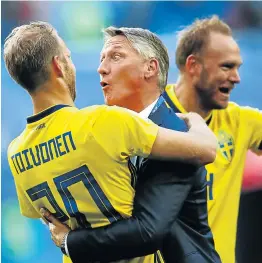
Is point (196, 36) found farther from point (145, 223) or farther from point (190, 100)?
point (145, 223)

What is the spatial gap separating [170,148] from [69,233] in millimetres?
390

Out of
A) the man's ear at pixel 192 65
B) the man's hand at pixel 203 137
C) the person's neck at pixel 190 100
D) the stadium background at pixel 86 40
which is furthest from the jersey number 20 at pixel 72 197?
the stadium background at pixel 86 40

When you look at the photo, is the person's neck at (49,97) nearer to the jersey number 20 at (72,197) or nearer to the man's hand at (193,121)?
the jersey number 20 at (72,197)

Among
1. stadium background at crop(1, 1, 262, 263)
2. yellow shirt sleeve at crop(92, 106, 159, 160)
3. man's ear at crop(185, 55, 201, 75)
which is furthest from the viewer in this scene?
stadium background at crop(1, 1, 262, 263)

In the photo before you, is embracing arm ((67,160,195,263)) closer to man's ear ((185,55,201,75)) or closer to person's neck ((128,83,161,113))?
person's neck ((128,83,161,113))

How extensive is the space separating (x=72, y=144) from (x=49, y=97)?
7.5 inches

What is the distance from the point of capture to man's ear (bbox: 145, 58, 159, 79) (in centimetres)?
206

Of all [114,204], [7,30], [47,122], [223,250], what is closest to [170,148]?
[114,204]

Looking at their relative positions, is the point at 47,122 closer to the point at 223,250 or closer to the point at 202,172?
the point at 202,172

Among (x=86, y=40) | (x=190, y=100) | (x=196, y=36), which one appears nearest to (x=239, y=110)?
(x=190, y=100)

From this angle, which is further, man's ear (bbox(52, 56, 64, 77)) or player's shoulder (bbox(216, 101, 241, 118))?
player's shoulder (bbox(216, 101, 241, 118))

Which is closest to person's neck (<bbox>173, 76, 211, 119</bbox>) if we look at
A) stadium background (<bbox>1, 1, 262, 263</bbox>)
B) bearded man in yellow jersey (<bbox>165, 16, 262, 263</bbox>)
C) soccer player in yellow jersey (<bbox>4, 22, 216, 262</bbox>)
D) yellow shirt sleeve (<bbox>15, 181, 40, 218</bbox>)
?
bearded man in yellow jersey (<bbox>165, 16, 262, 263</bbox>)

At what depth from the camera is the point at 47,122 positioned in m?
1.86

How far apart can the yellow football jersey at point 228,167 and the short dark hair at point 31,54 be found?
1195mm
